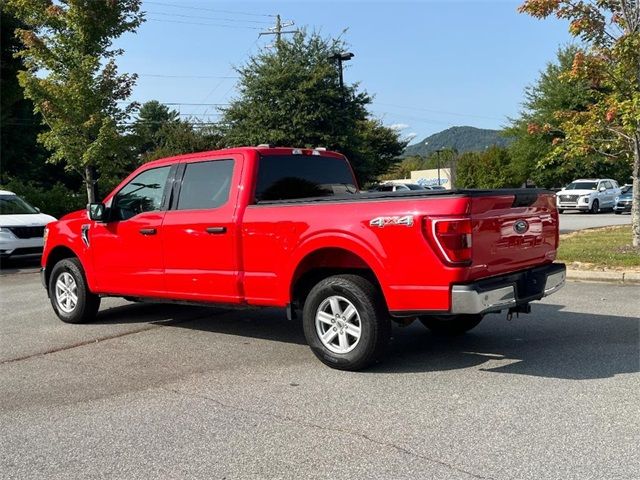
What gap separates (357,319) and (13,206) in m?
12.7

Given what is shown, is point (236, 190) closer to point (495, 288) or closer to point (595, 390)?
point (495, 288)

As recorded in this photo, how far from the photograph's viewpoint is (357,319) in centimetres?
535

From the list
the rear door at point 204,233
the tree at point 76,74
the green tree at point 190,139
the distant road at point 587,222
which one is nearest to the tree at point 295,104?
the tree at point 76,74

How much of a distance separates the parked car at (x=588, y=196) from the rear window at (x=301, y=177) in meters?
25.3

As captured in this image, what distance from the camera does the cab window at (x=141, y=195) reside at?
687 cm

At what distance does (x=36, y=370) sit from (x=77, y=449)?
7.07 feet

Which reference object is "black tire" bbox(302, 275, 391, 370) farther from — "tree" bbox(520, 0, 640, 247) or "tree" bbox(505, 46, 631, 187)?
"tree" bbox(505, 46, 631, 187)

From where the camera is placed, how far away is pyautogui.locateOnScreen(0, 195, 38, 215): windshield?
15.0 metres

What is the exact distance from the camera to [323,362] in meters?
5.52

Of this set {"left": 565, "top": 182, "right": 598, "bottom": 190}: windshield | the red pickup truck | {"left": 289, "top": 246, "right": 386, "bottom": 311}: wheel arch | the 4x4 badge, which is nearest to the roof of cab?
the red pickup truck

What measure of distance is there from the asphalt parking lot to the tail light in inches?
39.8

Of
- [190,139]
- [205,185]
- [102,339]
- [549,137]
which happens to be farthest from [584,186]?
[102,339]

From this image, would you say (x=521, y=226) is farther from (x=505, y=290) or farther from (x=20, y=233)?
(x=20, y=233)

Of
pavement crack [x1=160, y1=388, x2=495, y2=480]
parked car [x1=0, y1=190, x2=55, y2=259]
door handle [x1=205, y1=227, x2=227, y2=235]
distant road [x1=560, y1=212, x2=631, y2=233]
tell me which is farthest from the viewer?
distant road [x1=560, y1=212, x2=631, y2=233]
